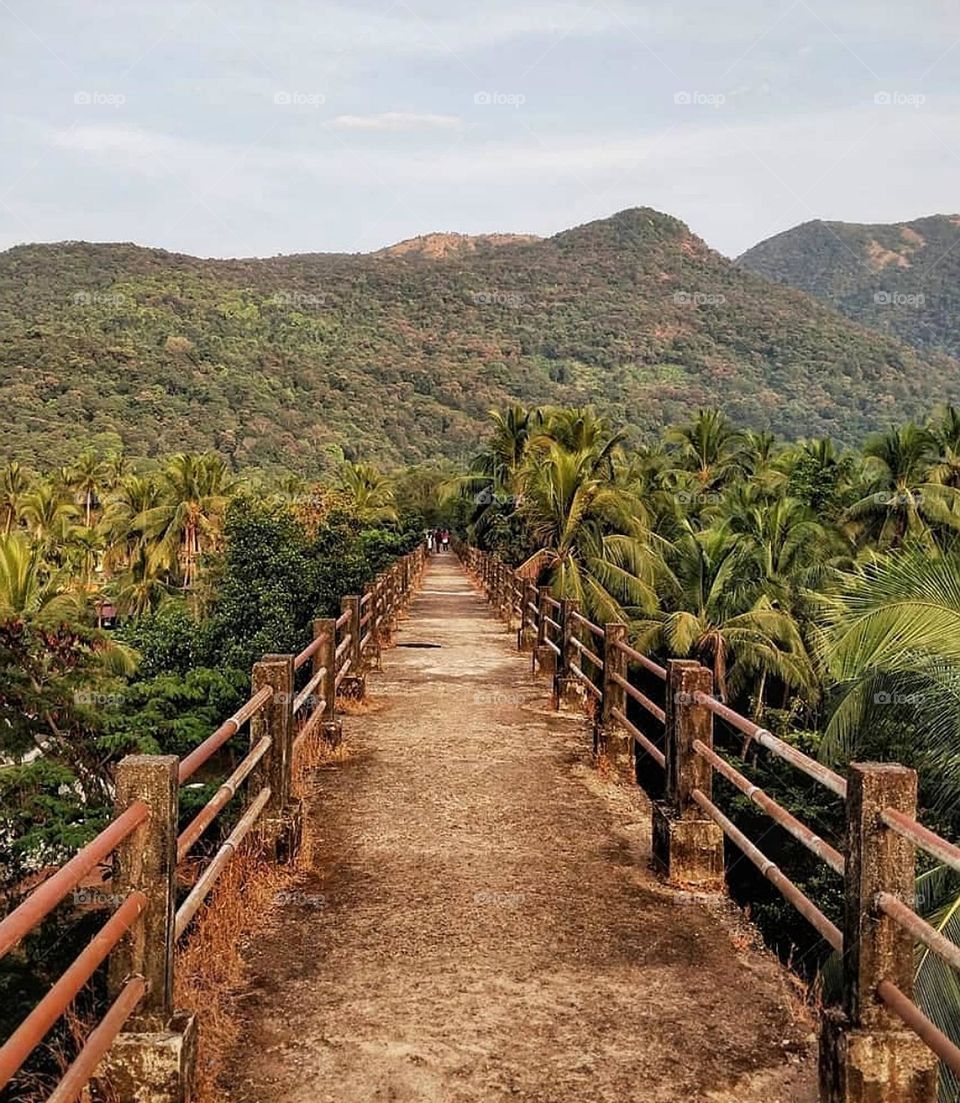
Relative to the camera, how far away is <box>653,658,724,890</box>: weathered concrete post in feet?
17.0

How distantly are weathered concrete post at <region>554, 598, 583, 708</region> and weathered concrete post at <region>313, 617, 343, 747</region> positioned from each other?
2817 millimetres

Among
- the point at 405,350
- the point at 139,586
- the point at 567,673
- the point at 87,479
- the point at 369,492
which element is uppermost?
the point at 405,350

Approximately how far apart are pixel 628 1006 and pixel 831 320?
528 feet

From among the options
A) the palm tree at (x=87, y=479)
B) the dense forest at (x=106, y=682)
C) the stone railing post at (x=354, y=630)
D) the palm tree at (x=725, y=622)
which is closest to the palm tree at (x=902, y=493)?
the palm tree at (x=725, y=622)

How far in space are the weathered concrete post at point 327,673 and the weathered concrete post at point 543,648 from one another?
4.80m

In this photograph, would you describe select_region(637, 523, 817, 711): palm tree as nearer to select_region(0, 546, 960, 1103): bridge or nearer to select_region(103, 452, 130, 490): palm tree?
select_region(0, 546, 960, 1103): bridge

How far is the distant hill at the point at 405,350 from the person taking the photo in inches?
3241

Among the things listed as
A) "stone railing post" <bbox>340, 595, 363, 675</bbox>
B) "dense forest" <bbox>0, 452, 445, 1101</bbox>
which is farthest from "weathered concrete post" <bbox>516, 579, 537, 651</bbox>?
"stone railing post" <bbox>340, 595, 363, 675</bbox>

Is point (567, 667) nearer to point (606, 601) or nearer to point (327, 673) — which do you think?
point (327, 673)

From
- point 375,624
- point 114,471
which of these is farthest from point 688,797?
point 114,471

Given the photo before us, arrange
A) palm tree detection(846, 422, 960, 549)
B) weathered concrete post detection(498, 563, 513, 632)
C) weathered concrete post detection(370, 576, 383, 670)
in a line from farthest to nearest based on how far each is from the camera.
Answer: palm tree detection(846, 422, 960, 549) < weathered concrete post detection(498, 563, 513, 632) < weathered concrete post detection(370, 576, 383, 670)

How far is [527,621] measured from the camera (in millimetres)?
16047

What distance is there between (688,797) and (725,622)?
53.1 ft

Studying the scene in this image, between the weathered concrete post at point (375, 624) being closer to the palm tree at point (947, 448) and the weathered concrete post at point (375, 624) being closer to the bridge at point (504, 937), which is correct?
the bridge at point (504, 937)
